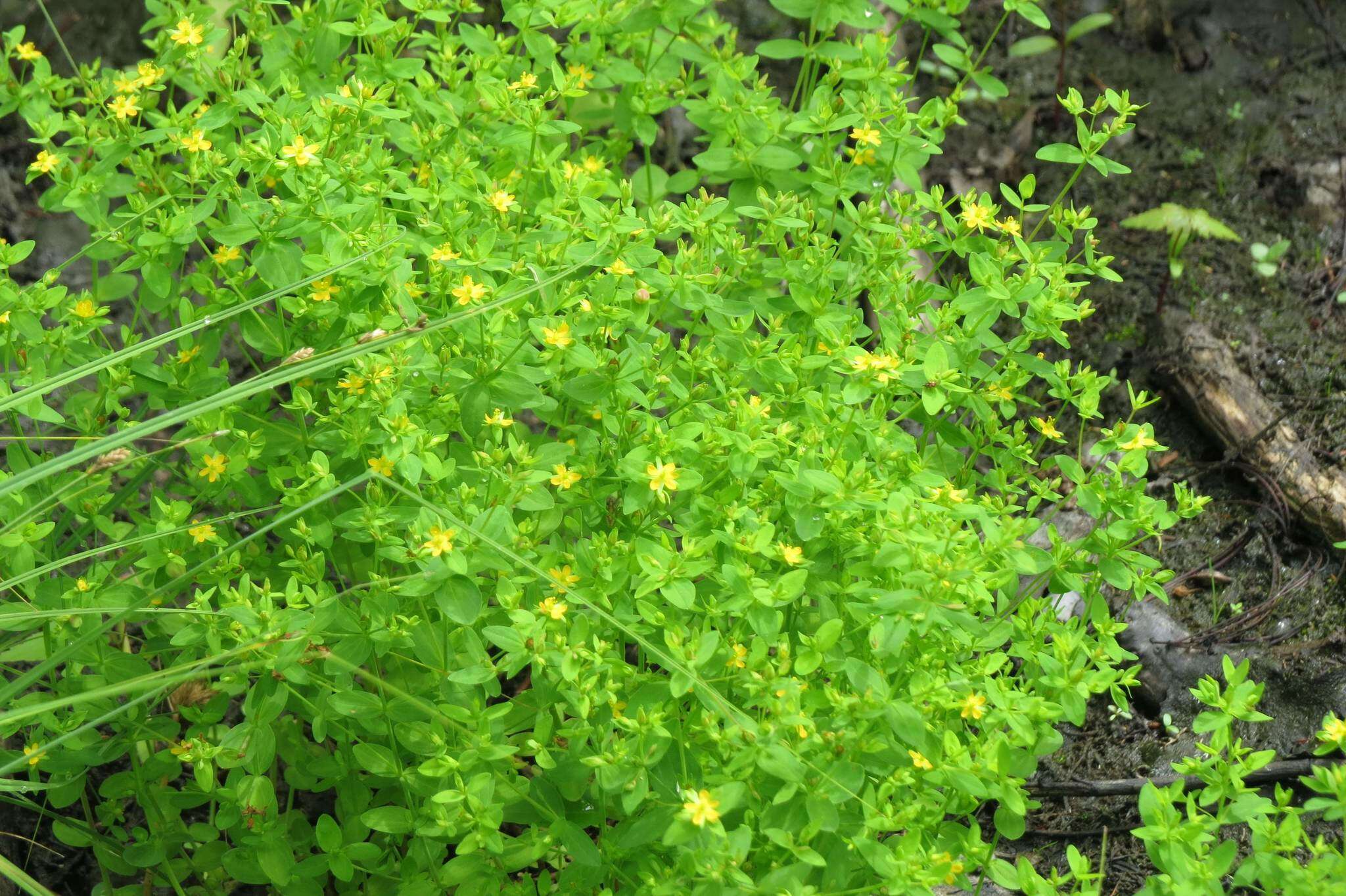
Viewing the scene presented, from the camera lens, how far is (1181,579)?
10.9ft

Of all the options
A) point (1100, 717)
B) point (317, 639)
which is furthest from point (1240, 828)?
point (317, 639)

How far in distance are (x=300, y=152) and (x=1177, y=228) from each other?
2.79m

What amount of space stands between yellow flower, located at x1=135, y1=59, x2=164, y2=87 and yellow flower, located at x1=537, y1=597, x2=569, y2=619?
5.16 ft

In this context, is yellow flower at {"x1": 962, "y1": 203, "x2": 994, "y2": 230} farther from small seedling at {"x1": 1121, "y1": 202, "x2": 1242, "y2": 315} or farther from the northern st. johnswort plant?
small seedling at {"x1": 1121, "y1": 202, "x2": 1242, "y2": 315}

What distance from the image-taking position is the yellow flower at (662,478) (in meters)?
2.23

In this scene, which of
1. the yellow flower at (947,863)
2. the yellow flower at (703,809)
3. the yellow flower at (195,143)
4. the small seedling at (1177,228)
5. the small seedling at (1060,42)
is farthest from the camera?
the small seedling at (1060,42)

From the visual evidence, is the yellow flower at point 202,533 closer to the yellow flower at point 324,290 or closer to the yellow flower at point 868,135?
the yellow flower at point 324,290

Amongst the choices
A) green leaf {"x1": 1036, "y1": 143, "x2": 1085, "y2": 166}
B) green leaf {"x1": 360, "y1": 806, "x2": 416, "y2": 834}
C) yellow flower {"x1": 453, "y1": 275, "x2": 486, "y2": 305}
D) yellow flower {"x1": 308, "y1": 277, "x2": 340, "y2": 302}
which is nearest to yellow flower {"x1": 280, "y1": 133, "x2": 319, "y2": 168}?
yellow flower {"x1": 308, "y1": 277, "x2": 340, "y2": 302}

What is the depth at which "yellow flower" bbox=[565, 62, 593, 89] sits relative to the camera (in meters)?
2.81

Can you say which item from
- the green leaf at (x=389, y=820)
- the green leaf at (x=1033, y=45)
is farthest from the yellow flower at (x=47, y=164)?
the green leaf at (x=1033, y=45)

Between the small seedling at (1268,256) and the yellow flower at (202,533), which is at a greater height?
the yellow flower at (202,533)

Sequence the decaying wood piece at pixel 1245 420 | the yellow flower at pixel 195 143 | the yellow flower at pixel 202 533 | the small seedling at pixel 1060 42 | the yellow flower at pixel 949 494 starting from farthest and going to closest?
the small seedling at pixel 1060 42, the decaying wood piece at pixel 1245 420, the yellow flower at pixel 195 143, the yellow flower at pixel 202 533, the yellow flower at pixel 949 494

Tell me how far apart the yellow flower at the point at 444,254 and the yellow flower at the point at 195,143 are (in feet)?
1.83

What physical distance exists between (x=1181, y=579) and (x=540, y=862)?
1.90 meters
